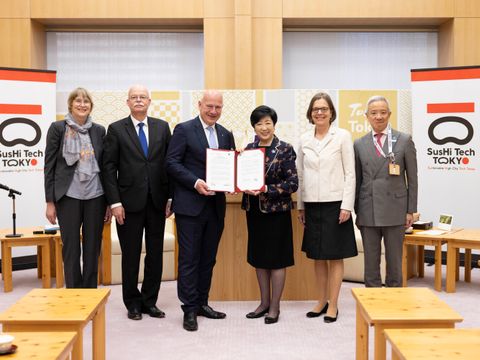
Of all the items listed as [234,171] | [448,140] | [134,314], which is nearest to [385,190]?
[234,171]

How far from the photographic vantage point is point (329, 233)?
13.7 ft

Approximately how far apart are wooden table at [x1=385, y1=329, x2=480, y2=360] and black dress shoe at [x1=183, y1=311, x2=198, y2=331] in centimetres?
176

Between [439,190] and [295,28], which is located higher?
[295,28]

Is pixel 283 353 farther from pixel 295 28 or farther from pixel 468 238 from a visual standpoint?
pixel 295 28

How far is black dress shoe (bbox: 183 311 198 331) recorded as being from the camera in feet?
13.2

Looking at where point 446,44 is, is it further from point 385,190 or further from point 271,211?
point 271,211

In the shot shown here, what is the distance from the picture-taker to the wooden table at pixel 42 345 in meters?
2.28

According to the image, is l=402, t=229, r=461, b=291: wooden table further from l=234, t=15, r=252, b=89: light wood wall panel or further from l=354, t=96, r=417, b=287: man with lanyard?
l=234, t=15, r=252, b=89: light wood wall panel

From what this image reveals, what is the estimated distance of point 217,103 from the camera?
4.03 metres

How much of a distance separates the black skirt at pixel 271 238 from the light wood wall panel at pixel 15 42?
4686mm

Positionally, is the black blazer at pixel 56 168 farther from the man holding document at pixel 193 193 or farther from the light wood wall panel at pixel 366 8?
the light wood wall panel at pixel 366 8

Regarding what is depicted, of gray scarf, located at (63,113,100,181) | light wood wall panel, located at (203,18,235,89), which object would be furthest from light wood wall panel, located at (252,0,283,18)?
gray scarf, located at (63,113,100,181)

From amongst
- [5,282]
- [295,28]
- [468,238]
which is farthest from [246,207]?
[295,28]

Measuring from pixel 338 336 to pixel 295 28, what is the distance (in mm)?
5141
